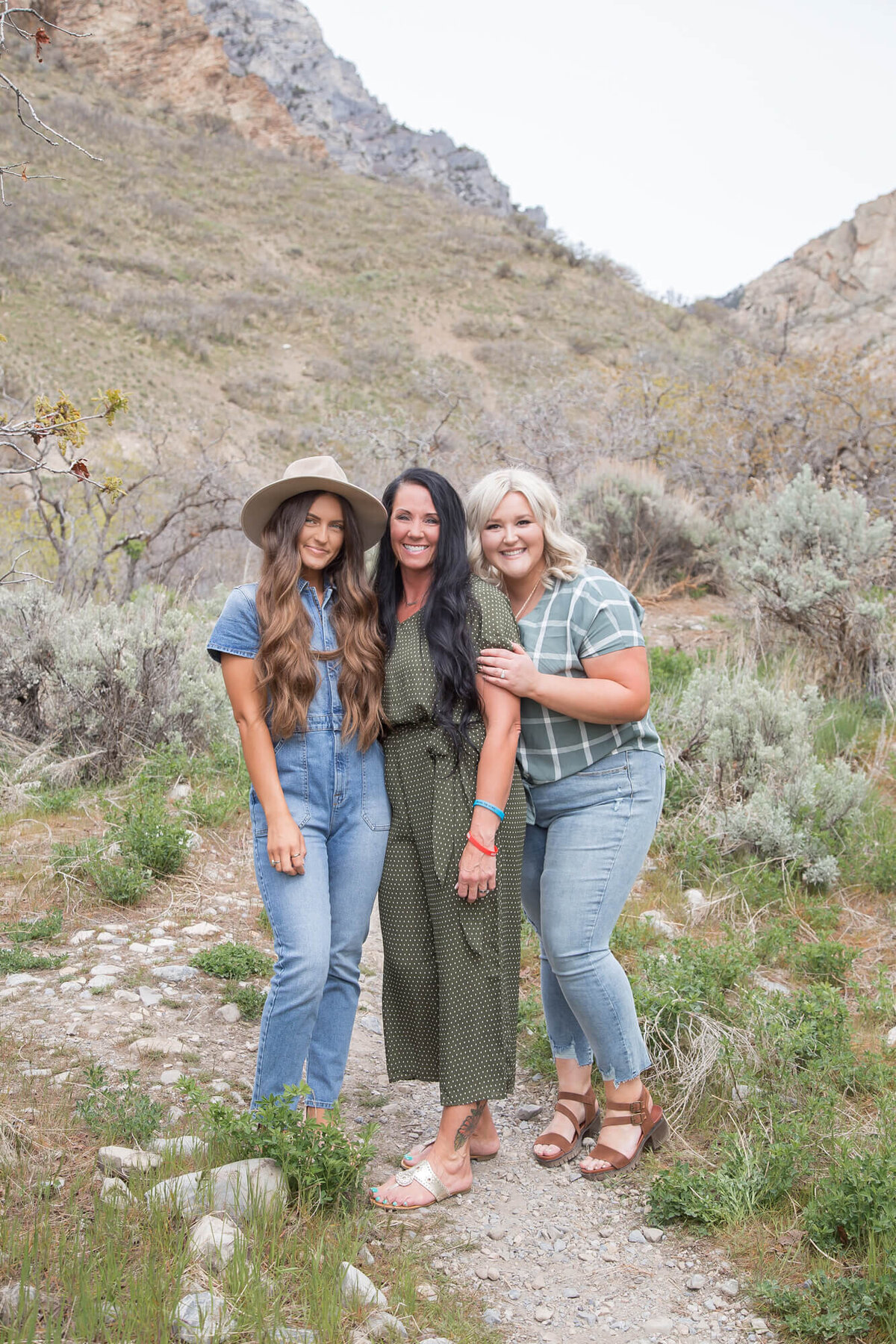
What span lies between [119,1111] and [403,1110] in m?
1.05

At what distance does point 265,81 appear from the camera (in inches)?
2180

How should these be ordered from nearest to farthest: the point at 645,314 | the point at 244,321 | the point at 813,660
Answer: the point at 813,660, the point at 244,321, the point at 645,314

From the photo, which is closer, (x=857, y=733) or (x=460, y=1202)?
(x=460, y=1202)

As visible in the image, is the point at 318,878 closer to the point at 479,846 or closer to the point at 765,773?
the point at 479,846

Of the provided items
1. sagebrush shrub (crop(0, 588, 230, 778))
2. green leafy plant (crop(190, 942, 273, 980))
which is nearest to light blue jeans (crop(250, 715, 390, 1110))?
green leafy plant (crop(190, 942, 273, 980))

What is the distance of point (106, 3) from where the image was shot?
4531 cm

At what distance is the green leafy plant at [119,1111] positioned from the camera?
2625 millimetres

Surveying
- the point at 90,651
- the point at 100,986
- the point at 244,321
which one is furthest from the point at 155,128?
the point at 100,986

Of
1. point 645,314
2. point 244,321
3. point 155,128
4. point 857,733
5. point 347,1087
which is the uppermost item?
point 155,128

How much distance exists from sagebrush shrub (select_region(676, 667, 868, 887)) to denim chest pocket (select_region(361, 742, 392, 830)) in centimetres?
276

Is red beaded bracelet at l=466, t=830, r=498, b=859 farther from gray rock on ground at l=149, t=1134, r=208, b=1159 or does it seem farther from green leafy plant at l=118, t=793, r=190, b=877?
green leafy plant at l=118, t=793, r=190, b=877

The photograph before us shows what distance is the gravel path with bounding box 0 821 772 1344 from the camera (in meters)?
2.37

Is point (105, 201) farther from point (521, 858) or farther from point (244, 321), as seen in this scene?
point (521, 858)

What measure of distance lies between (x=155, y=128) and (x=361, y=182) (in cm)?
992
